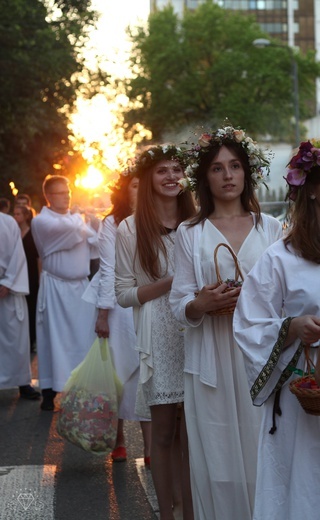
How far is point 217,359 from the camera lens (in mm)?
5098

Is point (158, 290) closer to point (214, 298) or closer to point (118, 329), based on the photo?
point (214, 298)

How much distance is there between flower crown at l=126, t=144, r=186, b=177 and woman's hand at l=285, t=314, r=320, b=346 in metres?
2.17

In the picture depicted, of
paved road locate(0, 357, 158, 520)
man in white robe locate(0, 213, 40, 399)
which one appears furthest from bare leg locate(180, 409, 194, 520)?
man in white robe locate(0, 213, 40, 399)

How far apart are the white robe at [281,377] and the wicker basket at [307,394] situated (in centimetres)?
18

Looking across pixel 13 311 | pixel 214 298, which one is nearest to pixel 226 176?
pixel 214 298

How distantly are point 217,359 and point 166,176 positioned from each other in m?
1.42

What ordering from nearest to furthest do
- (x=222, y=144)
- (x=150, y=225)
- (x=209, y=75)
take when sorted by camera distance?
(x=222, y=144)
(x=150, y=225)
(x=209, y=75)

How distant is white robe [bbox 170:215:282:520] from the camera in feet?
16.5

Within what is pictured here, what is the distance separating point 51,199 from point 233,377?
5595 mm

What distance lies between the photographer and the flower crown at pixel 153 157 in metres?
6.11

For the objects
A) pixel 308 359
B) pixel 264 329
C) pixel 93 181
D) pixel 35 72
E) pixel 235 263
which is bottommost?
pixel 308 359

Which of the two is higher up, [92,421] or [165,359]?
[165,359]

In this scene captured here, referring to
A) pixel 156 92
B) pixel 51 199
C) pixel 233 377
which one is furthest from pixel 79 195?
pixel 156 92

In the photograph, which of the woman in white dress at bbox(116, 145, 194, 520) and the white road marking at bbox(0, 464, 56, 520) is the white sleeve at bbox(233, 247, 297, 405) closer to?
the woman in white dress at bbox(116, 145, 194, 520)
